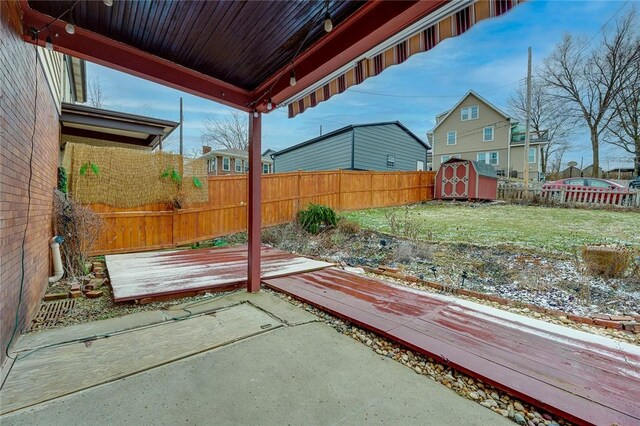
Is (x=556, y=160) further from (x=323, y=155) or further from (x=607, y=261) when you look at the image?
(x=607, y=261)

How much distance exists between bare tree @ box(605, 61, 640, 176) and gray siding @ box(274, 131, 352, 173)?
17.0 metres

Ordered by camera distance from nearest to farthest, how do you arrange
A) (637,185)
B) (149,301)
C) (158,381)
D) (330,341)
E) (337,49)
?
(158,381)
(337,49)
(330,341)
(149,301)
(637,185)

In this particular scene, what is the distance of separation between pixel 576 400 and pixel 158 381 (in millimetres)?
2492

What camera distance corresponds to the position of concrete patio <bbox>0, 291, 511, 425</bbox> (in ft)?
5.45

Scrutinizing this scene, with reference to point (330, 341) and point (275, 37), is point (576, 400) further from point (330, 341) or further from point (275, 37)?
point (275, 37)

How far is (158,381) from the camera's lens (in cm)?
197

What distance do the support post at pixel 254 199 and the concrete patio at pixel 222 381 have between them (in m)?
0.94

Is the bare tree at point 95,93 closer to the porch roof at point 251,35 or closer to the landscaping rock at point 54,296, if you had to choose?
the landscaping rock at point 54,296

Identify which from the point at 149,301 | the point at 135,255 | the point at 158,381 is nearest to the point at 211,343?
the point at 158,381

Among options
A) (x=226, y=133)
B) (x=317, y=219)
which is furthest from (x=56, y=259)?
(x=226, y=133)

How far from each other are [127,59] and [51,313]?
2.77 metres

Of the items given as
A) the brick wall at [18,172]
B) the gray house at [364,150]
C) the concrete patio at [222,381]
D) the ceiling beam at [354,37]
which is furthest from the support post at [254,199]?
the gray house at [364,150]

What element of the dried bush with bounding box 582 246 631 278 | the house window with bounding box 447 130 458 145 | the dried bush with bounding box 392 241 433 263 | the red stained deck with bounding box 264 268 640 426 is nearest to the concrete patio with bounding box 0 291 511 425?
the red stained deck with bounding box 264 268 640 426

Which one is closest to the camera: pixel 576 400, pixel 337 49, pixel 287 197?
pixel 576 400
